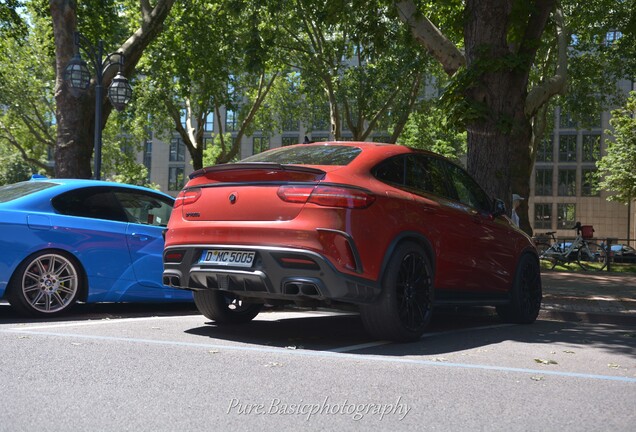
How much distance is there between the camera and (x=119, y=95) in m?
17.9

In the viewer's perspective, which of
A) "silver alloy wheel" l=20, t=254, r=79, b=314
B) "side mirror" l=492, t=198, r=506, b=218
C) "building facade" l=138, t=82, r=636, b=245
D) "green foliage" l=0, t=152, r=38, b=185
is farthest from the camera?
"green foliage" l=0, t=152, r=38, b=185

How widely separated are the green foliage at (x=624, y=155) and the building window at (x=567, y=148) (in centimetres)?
2011

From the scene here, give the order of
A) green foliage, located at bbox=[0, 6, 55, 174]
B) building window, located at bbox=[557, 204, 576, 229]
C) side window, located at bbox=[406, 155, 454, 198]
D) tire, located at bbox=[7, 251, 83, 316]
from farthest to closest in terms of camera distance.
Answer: building window, located at bbox=[557, 204, 576, 229] → green foliage, located at bbox=[0, 6, 55, 174] → tire, located at bbox=[7, 251, 83, 316] → side window, located at bbox=[406, 155, 454, 198]

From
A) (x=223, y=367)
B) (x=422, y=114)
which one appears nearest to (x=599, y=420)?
(x=223, y=367)

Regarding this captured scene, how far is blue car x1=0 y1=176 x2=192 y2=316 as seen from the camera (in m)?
7.66

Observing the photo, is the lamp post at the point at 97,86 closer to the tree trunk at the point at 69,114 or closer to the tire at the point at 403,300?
the tree trunk at the point at 69,114

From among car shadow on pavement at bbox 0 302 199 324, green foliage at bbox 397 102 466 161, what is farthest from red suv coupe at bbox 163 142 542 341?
green foliage at bbox 397 102 466 161

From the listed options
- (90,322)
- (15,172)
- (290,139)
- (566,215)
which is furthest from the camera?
(15,172)

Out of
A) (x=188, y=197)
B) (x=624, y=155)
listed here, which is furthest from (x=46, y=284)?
(x=624, y=155)

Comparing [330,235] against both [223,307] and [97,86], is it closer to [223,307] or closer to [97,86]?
[223,307]

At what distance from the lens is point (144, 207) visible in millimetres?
9055

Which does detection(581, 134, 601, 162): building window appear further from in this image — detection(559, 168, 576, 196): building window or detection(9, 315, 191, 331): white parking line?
detection(9, 315, 191, 331): white parking line

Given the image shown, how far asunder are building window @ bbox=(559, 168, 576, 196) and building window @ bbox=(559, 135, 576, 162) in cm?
99

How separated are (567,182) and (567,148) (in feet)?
9.47
